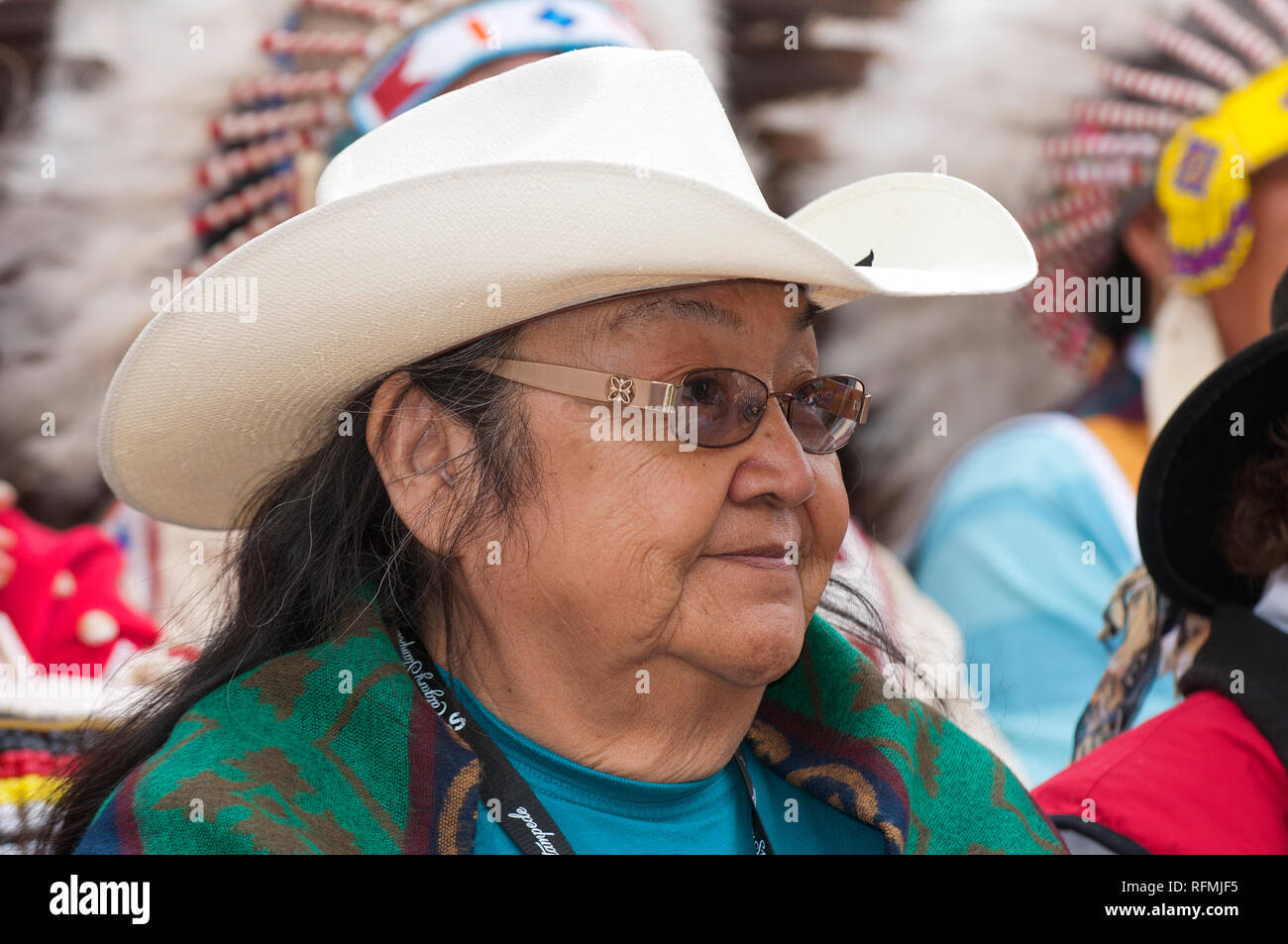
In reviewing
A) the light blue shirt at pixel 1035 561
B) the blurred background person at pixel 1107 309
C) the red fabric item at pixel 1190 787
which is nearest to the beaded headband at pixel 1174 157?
the blurred background person at pixel 1107 309

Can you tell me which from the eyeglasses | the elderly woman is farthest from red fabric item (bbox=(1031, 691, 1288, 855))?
the eyeglasses

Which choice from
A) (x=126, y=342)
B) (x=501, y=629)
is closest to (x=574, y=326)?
(x=501, y=629)

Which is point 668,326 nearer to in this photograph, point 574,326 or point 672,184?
point 574,326

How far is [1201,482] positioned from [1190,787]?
523 mm

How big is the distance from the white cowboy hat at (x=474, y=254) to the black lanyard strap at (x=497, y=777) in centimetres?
34

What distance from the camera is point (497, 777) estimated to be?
1.56 meters

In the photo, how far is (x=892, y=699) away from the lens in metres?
1.86

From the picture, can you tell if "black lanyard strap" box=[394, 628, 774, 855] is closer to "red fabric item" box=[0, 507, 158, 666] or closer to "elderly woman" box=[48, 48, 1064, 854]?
"elderly woman" box=[48, 48, 1064, 854]

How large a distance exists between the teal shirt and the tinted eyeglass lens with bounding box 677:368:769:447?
1.39 feet

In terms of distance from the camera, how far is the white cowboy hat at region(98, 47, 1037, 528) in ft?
4.52

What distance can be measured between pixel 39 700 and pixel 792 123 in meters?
2.53

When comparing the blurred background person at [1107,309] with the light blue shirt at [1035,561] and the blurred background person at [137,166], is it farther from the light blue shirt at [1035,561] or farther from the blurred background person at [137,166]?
the blurred background person at [137,166]
